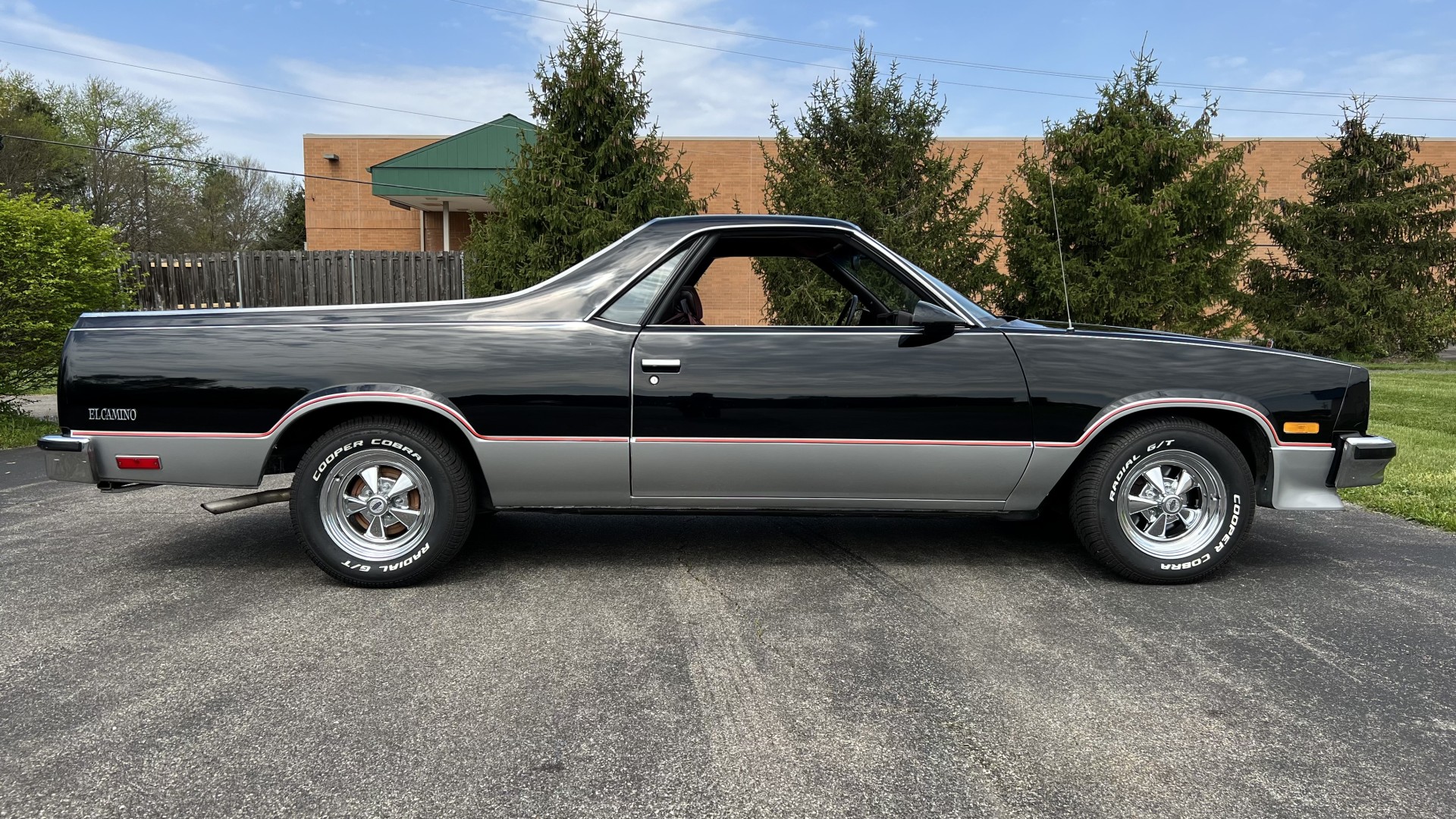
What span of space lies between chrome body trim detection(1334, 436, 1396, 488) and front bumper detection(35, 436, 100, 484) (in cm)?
548

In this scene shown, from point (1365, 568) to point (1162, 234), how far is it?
10067 mm

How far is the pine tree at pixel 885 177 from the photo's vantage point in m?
12.6

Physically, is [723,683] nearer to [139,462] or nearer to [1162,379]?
[1162,379]

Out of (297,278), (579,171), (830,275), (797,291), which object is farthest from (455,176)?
(830,275)

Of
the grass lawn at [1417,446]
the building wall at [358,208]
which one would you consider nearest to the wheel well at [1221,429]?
the grass lawn at [1417,446]

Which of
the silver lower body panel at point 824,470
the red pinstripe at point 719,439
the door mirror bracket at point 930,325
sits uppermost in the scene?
the door mirror bracket at point 930,325

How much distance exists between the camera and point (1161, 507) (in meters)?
3.98

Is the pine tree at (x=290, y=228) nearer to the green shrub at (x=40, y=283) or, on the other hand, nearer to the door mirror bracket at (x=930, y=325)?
the green shrub at (x=40, y=283)

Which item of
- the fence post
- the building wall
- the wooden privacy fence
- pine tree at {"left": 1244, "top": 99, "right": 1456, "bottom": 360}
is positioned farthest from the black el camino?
the building wall

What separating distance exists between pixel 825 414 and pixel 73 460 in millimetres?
3272

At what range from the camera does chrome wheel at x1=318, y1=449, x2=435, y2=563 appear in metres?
3.86

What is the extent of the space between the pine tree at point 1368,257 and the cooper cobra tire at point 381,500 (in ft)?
65.1

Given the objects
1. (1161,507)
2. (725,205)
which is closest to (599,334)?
(1161,507)

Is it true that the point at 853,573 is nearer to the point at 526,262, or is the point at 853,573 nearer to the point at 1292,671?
the point at 1292,671
